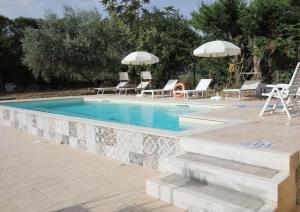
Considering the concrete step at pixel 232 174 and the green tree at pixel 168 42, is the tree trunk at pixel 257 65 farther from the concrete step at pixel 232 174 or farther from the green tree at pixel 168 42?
the concrete step at pixel 232 174

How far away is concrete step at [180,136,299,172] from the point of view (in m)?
3.18

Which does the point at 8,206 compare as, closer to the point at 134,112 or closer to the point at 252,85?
the point at 134,112

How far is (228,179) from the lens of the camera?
126 inches

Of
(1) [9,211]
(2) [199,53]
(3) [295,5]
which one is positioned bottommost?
(1) [9,211]

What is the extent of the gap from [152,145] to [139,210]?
1.45 meters

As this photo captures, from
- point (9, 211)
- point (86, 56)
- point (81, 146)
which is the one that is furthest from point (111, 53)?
point (9, 211)

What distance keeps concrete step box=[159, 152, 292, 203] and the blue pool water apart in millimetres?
2925

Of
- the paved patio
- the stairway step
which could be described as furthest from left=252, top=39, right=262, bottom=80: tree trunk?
the stairway step

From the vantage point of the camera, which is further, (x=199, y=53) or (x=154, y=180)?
(x=199, y=53)

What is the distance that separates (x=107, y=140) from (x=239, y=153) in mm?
2430

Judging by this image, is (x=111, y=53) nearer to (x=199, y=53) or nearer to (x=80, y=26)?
(x=80, y=26)

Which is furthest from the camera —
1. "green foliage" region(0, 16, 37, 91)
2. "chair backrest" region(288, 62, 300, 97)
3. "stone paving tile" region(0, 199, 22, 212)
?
"green foliage" region(0, 16, 37, 91)

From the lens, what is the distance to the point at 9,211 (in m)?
3.29

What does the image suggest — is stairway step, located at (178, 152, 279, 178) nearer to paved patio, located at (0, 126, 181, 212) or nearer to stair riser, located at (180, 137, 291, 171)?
stair riser, located at (180, 137, 291, 171)
